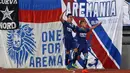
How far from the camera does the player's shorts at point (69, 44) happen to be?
8.82 metres

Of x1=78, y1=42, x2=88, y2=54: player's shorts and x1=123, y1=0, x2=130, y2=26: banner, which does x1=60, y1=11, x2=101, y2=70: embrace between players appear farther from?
x1=123, y1=0, x2=130, y2=26: banner

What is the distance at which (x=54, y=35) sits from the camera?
884 cm

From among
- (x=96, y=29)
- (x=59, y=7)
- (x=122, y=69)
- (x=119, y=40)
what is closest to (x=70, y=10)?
(x=59, y=7)

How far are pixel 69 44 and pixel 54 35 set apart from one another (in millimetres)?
460

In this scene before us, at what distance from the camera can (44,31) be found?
881 cm

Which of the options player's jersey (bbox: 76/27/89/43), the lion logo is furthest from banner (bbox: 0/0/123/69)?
player's jersey (bbox: 76/27/89/43)

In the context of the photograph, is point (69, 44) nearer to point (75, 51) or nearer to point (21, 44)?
point (75, 51)

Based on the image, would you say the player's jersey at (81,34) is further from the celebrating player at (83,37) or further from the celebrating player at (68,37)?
the celebrating player at (68,37)

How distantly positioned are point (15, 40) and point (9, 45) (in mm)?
206

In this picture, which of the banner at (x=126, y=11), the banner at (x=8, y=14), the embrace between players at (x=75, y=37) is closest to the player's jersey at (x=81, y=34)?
the embrace between players at (x=75, y=37)

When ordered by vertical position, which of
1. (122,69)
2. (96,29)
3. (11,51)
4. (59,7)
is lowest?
(122,69)

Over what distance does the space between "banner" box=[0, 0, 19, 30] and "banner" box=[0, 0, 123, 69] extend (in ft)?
0.42

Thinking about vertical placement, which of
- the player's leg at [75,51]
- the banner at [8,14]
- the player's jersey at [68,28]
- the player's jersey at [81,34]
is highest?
the banner at [8,14]

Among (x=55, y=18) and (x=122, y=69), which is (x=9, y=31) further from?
(x=122, y=69)
